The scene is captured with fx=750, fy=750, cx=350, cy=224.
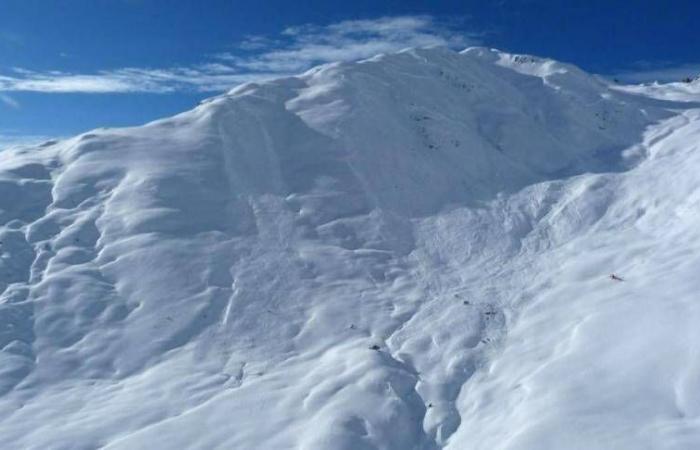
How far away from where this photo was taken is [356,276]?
589 inches

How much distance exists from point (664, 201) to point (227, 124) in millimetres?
A: 11080

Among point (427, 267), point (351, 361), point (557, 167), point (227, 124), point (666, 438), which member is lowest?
point (666, 438)

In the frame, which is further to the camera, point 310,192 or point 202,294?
point 310,192

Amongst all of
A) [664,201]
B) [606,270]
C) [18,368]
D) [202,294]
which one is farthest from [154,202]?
[664,201]

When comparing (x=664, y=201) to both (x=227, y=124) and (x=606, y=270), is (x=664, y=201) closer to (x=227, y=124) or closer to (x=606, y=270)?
(x=606, y=270)

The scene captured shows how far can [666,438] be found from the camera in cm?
834

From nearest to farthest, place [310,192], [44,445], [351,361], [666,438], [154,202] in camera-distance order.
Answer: [666,438], [44,445], [351,361], [154,202], [310,192]

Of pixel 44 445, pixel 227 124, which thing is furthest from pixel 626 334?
pixel 227 124

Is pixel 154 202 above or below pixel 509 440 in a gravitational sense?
above

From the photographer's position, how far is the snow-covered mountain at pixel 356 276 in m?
10.4

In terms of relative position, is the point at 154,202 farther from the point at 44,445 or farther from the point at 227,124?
the point at 44,445

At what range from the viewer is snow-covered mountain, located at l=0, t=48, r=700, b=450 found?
10414 millimetres

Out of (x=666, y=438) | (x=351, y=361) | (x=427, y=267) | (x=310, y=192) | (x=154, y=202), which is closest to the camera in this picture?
(x=666, y=438)

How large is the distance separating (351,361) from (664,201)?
8.32 m
